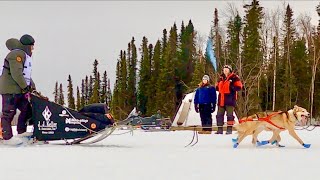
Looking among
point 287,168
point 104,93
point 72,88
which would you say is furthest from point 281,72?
point 72,88

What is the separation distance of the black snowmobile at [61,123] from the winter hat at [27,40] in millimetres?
724

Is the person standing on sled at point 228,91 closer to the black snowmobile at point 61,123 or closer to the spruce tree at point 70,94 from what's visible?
the black snowmobile at point 61,123

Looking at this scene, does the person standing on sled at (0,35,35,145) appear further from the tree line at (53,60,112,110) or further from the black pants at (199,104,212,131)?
the tree line at (53,60,112,110)

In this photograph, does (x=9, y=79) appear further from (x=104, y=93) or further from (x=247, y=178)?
(x=104, y=93)

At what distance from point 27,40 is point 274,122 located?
11.5 ft

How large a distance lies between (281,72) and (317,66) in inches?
132

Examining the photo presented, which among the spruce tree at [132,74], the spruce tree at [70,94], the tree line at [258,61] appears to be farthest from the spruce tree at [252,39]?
the spruce tree at [70,94]

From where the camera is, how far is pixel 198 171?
12.0 ft

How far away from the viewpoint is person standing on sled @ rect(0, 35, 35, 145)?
605 centimetres

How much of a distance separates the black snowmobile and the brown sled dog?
1.70m

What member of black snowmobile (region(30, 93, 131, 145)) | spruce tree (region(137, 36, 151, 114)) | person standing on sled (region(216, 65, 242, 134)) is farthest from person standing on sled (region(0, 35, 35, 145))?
spruce tree (region(137, 36, 151, 114))

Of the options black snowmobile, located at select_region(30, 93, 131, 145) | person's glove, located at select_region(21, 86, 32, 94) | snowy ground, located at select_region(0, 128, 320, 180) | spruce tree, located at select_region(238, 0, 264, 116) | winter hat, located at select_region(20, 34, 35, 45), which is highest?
spruce tree, located at select_region(238, 0, 264, 116)

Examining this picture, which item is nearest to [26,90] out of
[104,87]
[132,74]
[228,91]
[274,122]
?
[274,122]

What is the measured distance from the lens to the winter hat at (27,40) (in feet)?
20.5
